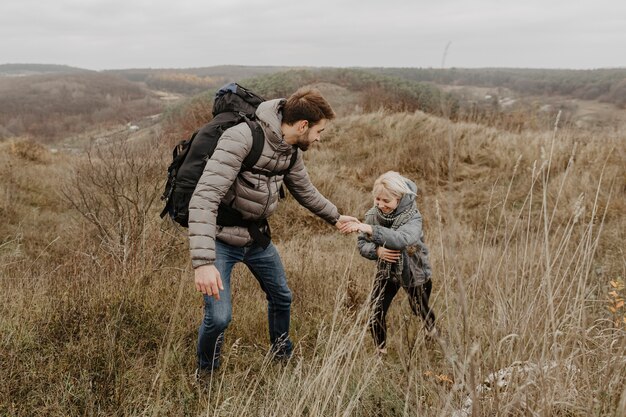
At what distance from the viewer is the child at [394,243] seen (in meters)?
2.46

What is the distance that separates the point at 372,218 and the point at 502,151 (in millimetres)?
6571

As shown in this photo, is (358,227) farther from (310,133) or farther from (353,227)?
(310,133)

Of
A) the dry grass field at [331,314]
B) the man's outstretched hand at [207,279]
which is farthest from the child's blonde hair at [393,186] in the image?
the man's outstretched hand at [207,279]

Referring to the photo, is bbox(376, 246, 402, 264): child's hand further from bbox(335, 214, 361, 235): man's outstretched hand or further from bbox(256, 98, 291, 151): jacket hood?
bbox(256, 98, 291, 151): jacket hood

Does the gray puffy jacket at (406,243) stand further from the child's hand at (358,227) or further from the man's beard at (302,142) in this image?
the man's beard at (302,142)

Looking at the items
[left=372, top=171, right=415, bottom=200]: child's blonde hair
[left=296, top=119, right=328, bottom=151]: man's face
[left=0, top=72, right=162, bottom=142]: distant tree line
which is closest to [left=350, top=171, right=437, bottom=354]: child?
[left=372, top=171, right=415, bottom=200]: child's blonde hair

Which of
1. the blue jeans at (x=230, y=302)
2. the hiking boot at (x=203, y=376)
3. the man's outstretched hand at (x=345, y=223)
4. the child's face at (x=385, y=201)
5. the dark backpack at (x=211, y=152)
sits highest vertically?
the dark backpack at (x=211, y=152)

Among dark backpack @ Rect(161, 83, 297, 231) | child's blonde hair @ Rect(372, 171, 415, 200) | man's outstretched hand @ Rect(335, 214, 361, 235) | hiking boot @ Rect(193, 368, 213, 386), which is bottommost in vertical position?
hiking boot @ Rect(193, 368, 213, 386)

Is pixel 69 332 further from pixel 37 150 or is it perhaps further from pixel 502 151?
pixel 37 150

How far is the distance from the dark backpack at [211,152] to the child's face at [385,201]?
592 mm

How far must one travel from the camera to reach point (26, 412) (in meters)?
1.88

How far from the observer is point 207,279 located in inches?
79.0

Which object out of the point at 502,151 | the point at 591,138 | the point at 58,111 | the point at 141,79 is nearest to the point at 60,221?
the point at 502,151

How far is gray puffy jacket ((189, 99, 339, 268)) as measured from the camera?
2.02 meters
